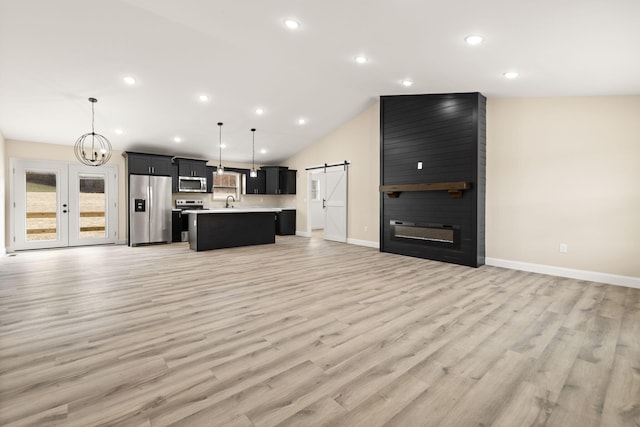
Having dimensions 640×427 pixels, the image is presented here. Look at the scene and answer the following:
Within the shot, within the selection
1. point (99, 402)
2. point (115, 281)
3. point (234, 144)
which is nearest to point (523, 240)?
point (99, 402)

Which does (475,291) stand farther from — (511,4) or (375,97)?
(375,97)

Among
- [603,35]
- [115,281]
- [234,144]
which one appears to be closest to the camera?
[603,35]

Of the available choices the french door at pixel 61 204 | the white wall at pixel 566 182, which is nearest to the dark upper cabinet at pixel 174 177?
the french door at pixel 61 204

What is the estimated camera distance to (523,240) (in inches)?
199

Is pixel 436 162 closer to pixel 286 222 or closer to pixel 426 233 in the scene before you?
pixel 426 233

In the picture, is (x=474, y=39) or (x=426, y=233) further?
(x=426, y=233)

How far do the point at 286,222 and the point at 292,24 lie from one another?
7003mm

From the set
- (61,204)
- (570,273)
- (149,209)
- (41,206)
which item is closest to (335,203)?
(149,209)

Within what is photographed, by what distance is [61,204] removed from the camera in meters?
7.33

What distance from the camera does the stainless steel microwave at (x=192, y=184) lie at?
8.68m

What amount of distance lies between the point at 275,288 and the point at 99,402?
232 cm

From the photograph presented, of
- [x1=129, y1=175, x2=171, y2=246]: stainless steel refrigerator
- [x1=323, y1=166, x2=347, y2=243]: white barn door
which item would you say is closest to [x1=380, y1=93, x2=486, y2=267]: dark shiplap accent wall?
[x1=323, y1=166, x2=347, y2=243]: white barn door

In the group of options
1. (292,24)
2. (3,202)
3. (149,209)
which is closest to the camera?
(292,24)

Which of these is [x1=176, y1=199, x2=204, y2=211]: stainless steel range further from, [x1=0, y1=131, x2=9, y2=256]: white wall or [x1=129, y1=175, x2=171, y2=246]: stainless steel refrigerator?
[x1=0, y1=131, x2=9, y2=256]: white wall
